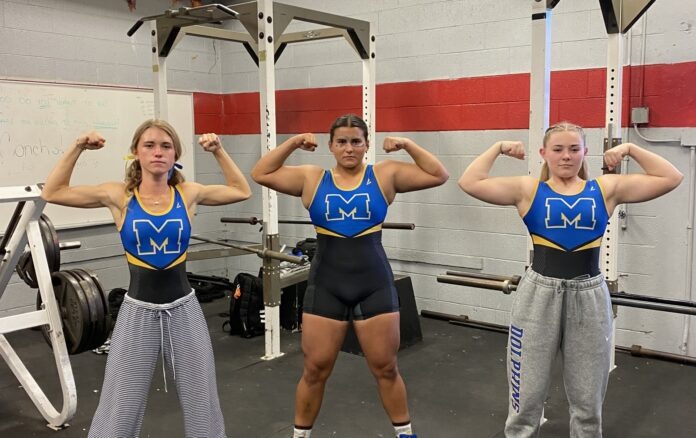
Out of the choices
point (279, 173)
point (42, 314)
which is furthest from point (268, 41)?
point (42, 314)

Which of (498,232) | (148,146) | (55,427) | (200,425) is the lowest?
(55,427)

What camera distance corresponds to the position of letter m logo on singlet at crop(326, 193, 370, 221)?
2.46 m

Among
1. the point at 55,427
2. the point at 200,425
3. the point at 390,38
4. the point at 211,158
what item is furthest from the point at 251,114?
the point at 200,425

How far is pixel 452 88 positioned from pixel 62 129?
2918mm

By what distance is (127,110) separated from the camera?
530 centimetres

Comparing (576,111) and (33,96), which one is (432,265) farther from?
(33,96)

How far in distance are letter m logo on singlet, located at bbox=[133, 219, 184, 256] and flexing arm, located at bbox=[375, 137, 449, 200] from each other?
806mm

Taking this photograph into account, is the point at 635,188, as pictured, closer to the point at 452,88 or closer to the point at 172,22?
the point at 452,88

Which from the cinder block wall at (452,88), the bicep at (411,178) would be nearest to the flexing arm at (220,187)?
the bicep at (411,178)

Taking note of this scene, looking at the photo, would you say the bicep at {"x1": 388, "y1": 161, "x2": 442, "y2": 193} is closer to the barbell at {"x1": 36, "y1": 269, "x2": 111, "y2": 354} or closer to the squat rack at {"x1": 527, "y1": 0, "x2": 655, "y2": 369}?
the squat rack at {"x1": 527, "y1": 0, "x2": 655, "y2": 369}

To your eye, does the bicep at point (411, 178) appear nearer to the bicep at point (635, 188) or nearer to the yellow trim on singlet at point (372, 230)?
the yellow trim on singlet at point (372, 230)

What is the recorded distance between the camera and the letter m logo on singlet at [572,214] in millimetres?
2217

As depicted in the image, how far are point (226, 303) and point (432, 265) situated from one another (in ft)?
5.99

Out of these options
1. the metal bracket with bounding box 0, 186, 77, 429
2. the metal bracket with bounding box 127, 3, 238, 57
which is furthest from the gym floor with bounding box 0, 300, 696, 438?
the metal bracket with bounding box 127, 3, 238, 57
